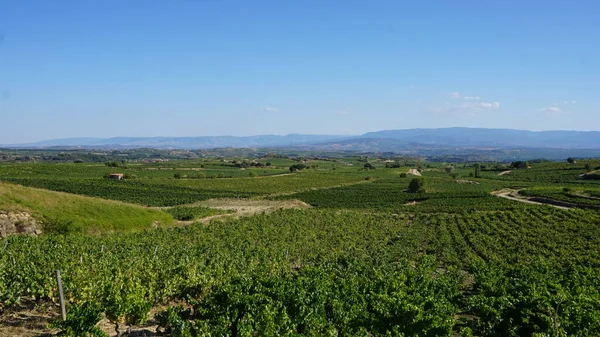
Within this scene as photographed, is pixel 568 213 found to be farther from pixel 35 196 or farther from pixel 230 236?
pixel 35 196

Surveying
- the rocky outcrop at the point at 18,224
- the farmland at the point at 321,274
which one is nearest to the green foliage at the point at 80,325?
the farmland at the point at 321,274

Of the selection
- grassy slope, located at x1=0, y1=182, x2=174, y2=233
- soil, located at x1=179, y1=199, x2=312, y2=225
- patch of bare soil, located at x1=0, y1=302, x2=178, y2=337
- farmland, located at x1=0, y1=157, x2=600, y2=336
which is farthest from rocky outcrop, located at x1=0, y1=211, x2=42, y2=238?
soil, located at x1=179, y1=199, x2=312, y2=225

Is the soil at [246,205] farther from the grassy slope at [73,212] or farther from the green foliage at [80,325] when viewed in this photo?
the green foliage at [80,325]

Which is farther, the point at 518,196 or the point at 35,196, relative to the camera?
the point at 518,196

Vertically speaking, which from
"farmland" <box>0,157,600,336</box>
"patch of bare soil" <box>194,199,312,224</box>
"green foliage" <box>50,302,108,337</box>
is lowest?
"patch of bare soil" <box>194,199,312,224</box>

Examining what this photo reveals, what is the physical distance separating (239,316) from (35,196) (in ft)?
101

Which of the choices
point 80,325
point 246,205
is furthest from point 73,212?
point 246,205

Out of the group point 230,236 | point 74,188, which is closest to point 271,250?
point 230,236

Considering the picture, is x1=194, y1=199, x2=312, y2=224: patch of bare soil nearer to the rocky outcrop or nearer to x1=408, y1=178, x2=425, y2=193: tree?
the rocky outcrop

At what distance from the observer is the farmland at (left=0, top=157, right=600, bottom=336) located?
47.6 ft

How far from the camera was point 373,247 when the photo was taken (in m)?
36.1

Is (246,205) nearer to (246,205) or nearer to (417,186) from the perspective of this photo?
(246,205)

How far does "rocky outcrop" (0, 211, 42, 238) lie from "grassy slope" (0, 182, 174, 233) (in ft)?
1.86

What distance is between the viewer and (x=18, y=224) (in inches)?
1225
